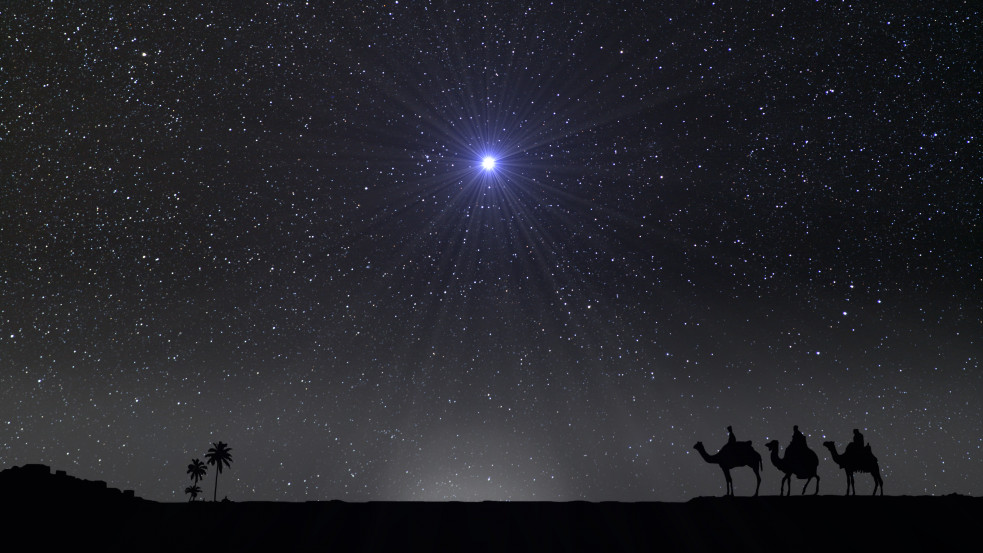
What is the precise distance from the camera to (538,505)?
1717cm

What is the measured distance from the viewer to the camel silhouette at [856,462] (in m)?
17.9

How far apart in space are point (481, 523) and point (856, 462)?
10062mm

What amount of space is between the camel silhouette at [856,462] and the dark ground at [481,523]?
0.58m

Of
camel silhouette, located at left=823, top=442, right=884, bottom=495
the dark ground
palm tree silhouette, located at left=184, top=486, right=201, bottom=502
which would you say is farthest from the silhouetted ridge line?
palm tree silhouette, located at left=184, top=486, right=201, bottom=502

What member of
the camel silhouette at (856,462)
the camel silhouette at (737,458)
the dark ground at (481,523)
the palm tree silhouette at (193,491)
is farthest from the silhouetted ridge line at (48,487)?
the palm tree silhouette at (193,491)

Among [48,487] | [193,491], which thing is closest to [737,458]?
[48,487]

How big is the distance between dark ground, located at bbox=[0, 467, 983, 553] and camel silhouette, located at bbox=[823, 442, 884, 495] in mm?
575

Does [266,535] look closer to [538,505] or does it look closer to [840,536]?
[538,505]

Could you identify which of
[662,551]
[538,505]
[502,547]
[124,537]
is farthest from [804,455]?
[124,537]

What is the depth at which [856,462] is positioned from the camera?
17938 millimetres

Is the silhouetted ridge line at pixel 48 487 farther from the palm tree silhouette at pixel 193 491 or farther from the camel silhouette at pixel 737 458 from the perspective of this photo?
the palm tree silhouette at pixel 193 491

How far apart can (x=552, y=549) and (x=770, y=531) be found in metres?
5.26

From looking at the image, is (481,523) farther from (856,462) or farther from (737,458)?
(856,462)

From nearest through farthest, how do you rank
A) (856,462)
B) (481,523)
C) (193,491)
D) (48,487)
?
(48,487)
(481,523)
(856,462)
(193,491)
